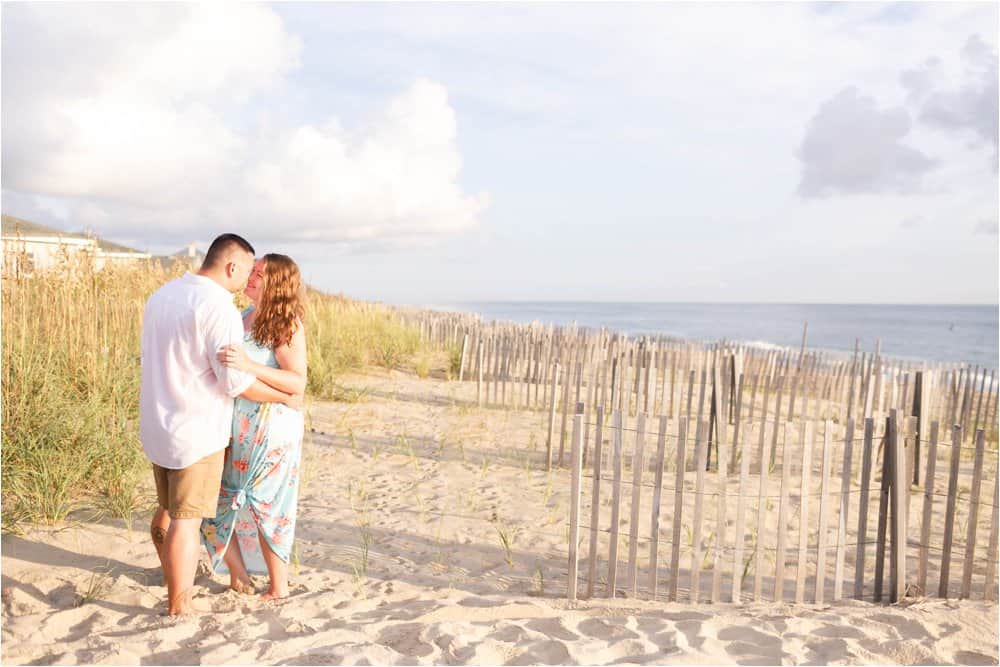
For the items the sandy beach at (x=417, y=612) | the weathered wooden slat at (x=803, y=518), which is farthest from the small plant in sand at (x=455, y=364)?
the weathered wooden slat at (x=803, y=518)

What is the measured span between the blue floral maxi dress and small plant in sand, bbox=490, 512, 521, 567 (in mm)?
1212

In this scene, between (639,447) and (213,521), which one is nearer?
(213,521)

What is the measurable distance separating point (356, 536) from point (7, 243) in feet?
10.8

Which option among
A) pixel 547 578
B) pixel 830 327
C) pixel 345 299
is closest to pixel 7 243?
pixel 547 578

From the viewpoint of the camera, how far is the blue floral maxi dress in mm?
2809

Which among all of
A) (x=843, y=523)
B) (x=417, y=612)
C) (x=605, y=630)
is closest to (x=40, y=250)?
(x=417, y=612)

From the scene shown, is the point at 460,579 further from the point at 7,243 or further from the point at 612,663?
the point at 7,243

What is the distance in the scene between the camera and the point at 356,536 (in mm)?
3996

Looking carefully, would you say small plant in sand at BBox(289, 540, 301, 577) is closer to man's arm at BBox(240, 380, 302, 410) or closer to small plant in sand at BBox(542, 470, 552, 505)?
man's arm at BBox(240, 380, 302, 410)

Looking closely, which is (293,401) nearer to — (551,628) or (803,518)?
(551,628)

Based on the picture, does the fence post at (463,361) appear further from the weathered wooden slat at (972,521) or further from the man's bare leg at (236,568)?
the weathered wooden slat at (972,521)

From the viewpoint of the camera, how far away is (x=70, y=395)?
14.3 feet

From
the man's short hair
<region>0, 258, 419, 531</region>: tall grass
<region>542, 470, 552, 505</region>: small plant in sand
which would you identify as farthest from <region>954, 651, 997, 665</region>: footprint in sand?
<region>0, 258, 419, 531</region>: tall grass

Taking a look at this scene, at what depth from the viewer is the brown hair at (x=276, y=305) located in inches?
108
